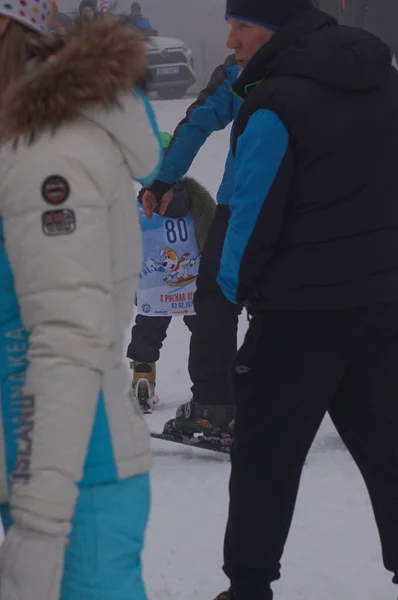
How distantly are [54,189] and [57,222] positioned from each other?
5 centimetres

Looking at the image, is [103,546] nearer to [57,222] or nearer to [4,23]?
[57,222]

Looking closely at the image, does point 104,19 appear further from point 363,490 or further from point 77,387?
point 363,490

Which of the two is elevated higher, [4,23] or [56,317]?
[4,23]

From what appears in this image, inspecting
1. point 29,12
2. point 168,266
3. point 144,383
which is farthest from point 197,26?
point 29,12

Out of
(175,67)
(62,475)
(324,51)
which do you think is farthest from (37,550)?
(175,67)

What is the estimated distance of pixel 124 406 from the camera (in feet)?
5.71

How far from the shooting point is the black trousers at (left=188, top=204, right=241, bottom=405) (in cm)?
448

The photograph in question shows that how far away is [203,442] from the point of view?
186 inches

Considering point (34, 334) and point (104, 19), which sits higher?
point (104, 19)

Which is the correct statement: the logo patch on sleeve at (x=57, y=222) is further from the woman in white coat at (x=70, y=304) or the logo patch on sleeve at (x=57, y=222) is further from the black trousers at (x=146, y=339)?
the black trousers at (x=146, y=339)

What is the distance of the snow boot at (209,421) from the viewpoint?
4.67 metres

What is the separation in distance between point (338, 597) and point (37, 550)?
196cm

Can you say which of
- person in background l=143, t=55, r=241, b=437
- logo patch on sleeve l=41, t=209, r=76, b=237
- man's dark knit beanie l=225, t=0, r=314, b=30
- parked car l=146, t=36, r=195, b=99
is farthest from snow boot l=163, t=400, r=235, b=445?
parked car l=146, t=36, r=195, b=99

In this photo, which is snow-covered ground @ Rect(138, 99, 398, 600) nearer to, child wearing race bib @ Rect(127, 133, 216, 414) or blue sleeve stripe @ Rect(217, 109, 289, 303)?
child wearing race bib @ Rect(127, 133, 216, 414)
